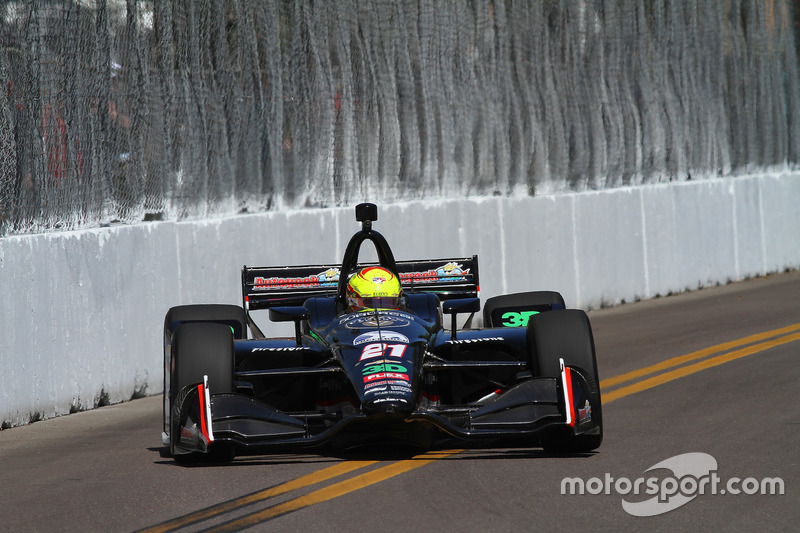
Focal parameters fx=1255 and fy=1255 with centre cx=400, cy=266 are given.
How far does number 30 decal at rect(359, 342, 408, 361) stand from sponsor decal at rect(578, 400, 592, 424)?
107cm

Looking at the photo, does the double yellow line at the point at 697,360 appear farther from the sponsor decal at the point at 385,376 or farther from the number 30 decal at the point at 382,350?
the sponsor decal at the point at 385,376

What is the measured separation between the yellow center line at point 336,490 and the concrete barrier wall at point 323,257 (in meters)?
3.50

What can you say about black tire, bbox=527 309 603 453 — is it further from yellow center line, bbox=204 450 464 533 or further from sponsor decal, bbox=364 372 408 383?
sponsor decal, bbox=364 372 408 383

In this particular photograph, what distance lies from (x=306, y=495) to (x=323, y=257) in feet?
20.1

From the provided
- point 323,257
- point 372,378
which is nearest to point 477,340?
point 372,378

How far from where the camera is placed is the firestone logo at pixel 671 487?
596 cm

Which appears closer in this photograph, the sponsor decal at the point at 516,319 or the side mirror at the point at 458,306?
the side mirror at the point at 458,306

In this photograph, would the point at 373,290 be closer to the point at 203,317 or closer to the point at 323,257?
the point at 203,317

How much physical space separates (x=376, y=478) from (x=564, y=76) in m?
10.0

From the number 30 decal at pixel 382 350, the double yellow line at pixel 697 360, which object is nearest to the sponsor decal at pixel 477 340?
the number 30 decal at pixel 382 350

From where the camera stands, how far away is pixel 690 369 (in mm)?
10586

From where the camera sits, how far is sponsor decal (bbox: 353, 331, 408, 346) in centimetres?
739

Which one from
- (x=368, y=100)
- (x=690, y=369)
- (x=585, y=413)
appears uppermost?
(x=368, y=100)

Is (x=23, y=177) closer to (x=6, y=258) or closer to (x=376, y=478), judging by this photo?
(x=6, y=258)
